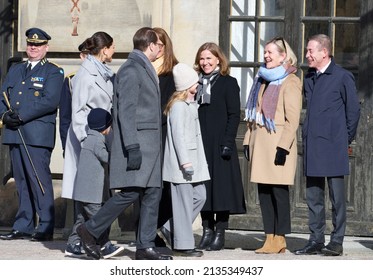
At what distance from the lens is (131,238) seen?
13562 millimetres

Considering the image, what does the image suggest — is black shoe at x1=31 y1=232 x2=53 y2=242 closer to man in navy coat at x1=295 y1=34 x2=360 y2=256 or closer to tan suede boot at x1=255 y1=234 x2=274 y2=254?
tan suede boot at x1=255 y1=234 x2=274 y2=254

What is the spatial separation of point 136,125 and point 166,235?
1381mm

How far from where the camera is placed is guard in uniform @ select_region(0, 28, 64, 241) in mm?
13289

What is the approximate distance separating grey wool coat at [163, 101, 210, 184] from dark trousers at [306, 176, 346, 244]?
1004 millimetres

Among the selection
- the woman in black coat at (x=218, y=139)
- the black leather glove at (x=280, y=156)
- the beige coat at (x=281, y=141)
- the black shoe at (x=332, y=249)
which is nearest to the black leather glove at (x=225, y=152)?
the woman in black coat at (x=218, y=139)

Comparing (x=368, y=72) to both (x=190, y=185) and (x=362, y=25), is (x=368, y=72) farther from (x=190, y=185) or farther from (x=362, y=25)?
(x=190, y=185)

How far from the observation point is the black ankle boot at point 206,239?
41.0ft

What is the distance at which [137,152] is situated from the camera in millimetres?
11070

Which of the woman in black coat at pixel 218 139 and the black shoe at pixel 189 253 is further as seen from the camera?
the woman in black coat at pixel 218 139

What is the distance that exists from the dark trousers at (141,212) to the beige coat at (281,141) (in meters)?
1.20

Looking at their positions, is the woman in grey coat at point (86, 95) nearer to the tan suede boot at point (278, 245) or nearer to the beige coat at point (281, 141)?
the beige coat at point (281, 141)

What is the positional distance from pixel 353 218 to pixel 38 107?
3.30 meters
